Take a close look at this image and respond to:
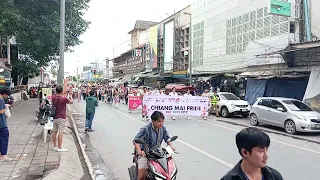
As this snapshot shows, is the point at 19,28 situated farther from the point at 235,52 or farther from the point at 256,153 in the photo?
the point at 256,153

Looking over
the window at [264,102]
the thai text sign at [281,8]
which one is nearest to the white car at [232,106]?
the window at [264,102]

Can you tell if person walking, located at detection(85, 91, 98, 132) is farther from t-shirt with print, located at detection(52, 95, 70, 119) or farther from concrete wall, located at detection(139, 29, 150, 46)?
concrete wall, located at detection(139, 29, 150, 46)

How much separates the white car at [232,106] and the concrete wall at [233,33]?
374 cm

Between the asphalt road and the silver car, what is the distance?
1083 millimetres

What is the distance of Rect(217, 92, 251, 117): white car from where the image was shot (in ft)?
64.8

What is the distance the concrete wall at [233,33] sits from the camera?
74.5 feet

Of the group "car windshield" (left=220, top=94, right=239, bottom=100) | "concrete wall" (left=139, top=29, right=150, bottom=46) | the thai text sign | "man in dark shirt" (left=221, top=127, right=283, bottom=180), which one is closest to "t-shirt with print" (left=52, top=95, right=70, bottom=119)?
"man in dark shirt" (left=221, top=127, right=283, bottom=180)

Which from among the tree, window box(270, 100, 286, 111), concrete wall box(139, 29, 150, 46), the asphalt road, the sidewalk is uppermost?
concrete wall box(139, 29, 150, 46)

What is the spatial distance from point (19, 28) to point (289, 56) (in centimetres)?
1613

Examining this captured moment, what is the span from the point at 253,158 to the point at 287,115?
12665 mm

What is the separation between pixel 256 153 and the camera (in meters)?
2.25

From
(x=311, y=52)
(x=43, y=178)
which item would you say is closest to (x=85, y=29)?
(x=311, y=52)

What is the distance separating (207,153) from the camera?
9.06 meters

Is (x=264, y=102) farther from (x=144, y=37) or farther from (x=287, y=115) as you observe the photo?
(x=144, y=37)
